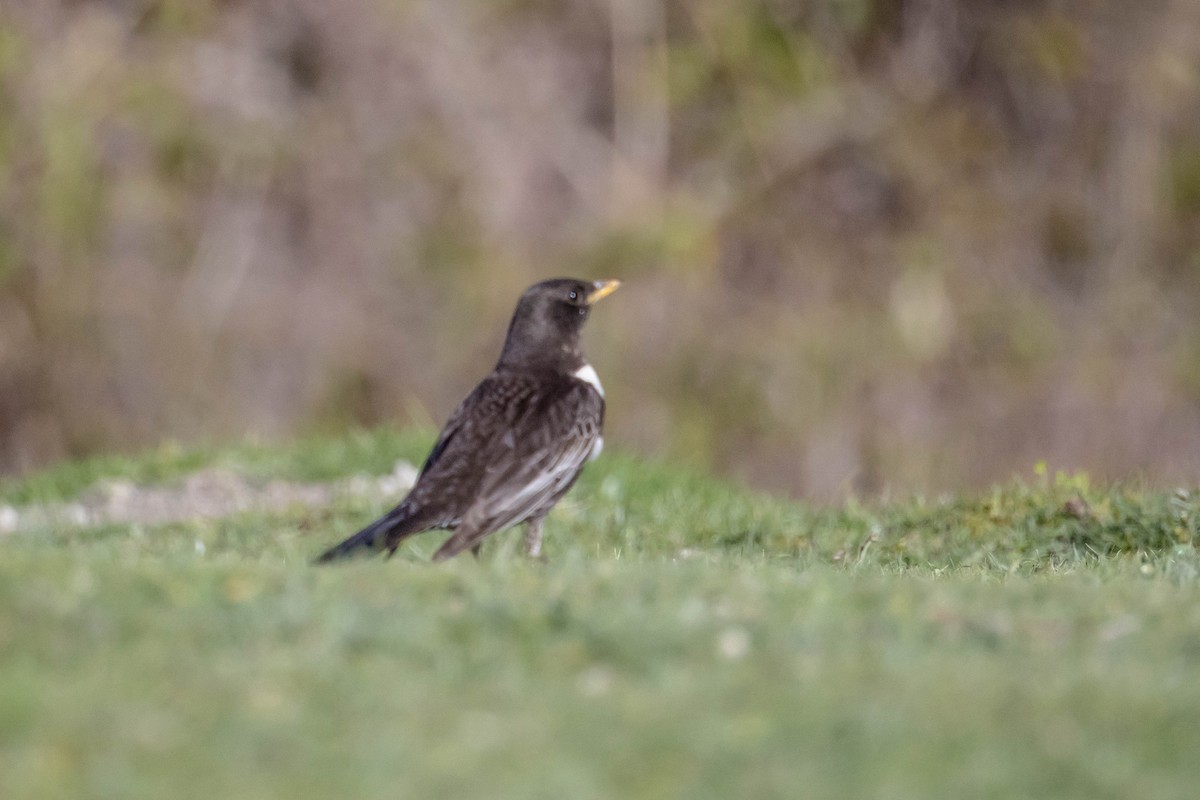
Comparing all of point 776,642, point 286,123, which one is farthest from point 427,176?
point 776,642

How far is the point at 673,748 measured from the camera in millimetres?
3775

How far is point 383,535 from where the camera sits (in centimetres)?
642

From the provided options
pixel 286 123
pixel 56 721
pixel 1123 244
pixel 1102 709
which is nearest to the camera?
pixel 56 721

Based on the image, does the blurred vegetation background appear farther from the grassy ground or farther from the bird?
the grassy ground

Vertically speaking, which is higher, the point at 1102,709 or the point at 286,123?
the point at 286,123

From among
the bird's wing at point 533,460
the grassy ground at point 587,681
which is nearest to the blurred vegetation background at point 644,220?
the bird's wing at point 533,460

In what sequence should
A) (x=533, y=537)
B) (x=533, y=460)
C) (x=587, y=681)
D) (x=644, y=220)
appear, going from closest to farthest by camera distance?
(x=587, y=681), (x=533, y=460), (x=533, y=537), (x=644, y=220)

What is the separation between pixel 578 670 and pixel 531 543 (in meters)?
2.66

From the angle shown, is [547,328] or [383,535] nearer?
[383,535]

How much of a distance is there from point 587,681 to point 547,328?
3.51 metres

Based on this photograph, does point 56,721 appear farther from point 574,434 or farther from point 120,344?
point 120,344

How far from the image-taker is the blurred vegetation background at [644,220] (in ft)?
52.0

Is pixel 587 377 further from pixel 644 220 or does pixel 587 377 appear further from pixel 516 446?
pixel 644 220

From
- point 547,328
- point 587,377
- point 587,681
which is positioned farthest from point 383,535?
point 587,681
